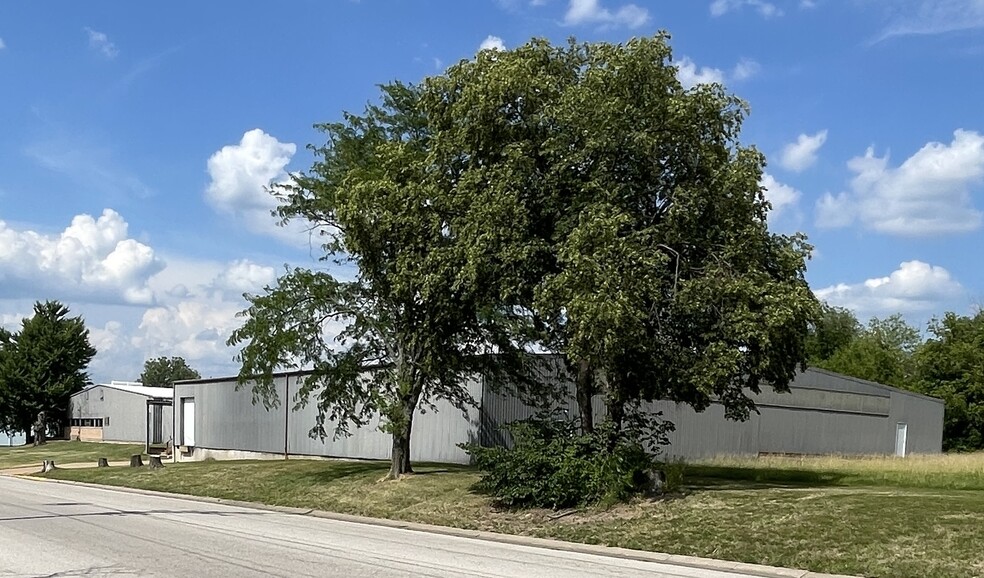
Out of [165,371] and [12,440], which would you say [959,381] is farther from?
[165,371]

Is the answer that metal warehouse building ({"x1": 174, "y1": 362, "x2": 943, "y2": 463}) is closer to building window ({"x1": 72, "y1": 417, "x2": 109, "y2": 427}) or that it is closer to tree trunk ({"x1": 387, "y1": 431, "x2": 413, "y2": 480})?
tree trunk ({"x1": 387, "y1": 431, "x2": 413, "y2": 480})

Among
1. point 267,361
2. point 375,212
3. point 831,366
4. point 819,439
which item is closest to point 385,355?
point 267,361

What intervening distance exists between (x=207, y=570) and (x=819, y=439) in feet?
136

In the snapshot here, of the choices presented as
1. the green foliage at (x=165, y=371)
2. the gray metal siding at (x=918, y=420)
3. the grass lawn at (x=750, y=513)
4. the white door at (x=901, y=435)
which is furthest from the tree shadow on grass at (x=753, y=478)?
the green foliage at (x=165, y=371)

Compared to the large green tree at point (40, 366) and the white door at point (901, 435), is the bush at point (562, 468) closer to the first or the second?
the white door at point (901, 435)

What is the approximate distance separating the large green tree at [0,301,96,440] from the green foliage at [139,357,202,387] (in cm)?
9466

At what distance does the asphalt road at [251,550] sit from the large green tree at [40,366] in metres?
62.4

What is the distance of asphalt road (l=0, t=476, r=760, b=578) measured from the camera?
12625 millimetres

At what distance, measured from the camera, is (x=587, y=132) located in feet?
64.1

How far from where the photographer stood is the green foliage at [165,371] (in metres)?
175

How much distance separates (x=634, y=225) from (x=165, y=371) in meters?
170

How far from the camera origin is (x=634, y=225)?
1981 cm

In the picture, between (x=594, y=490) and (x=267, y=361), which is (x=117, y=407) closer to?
(x=267, y=361)

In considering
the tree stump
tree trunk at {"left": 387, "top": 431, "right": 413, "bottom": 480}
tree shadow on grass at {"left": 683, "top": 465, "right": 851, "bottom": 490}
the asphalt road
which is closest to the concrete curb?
the asphalt road
